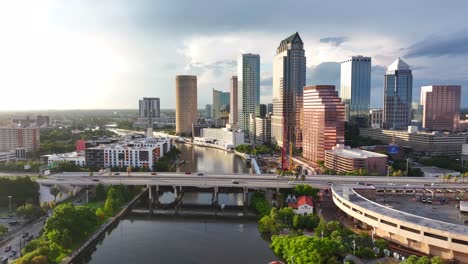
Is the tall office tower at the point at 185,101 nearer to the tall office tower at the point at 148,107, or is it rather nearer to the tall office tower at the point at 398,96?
the tall office tower at the point at 148,107

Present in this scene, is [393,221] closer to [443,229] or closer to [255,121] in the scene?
[443,229]

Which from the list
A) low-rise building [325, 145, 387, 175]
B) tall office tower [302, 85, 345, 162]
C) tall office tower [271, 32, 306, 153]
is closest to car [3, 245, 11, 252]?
low-rise building [325, 145, 387, 175]

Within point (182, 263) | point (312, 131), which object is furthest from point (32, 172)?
point (312, 131)

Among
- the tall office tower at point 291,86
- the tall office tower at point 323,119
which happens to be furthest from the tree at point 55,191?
the tall office tower at point 291,86

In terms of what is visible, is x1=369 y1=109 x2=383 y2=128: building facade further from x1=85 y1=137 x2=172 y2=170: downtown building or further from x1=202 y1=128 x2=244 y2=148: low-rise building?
x1=85 y1=137 x2=172 y2=170: downtown building

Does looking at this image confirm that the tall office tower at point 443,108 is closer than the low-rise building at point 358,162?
No
